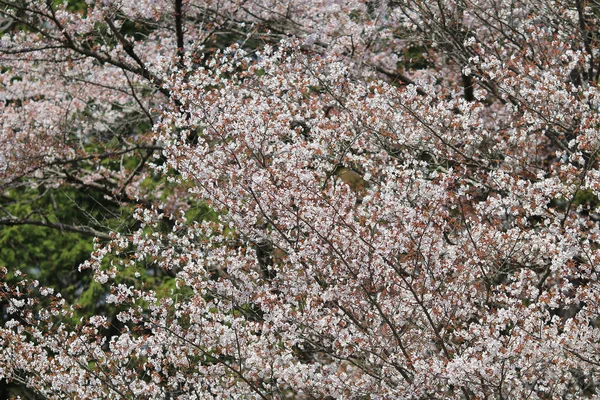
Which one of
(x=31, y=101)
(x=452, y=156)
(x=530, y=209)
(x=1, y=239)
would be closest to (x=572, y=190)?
(x=530, y=209)

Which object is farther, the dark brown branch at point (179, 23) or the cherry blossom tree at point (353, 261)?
the dark brown branch at point (179, 23)

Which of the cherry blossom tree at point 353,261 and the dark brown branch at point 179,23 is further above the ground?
the dark brown branch at point 179,23

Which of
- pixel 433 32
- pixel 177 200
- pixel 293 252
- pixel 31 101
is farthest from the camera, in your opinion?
pixel 31 101

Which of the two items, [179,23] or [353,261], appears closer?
[353,261]

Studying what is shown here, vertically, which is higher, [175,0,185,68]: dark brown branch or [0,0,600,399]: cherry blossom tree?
[175,0,185,68]: dark brown branch

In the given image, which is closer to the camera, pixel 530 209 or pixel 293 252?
pixel 293 252

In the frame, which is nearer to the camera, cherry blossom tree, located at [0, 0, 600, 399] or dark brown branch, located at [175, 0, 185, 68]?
cherry blossom tree, located at [0, 0, 600, 399]

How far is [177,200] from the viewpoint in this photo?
8.42 meters

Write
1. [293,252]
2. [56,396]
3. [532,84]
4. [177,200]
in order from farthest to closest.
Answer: [177,200]
[532,84]
[56,396]
[293,252]

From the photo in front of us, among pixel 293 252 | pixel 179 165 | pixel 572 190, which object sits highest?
pixel 572 190

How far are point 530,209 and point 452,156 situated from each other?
124 centimetres

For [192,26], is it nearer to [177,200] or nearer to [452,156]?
[177,200]

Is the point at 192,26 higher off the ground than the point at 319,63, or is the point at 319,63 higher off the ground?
the point at 192,26

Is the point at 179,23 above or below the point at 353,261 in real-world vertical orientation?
above
